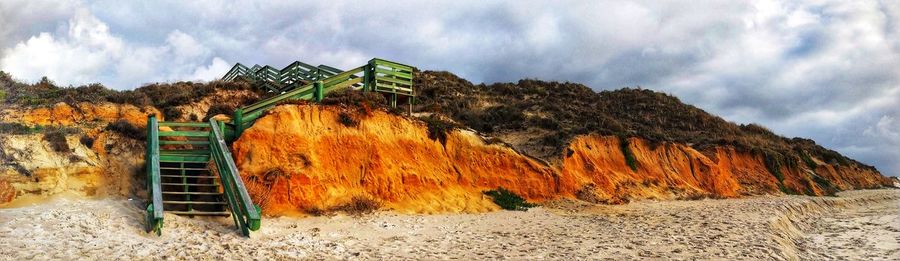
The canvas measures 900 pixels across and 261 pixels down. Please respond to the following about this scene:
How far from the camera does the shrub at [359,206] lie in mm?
14383

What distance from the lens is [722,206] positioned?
21.4 metres

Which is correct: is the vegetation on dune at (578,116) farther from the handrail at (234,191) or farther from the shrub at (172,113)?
the handrail at (234,191)

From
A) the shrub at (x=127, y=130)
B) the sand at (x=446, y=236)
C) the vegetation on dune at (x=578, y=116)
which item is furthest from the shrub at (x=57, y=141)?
the vegetation on dune at (x=578, y=116)

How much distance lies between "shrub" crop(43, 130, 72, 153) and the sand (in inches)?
69.3

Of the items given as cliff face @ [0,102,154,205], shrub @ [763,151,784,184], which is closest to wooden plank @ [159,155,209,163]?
cliff face @ [0,102,154,205]

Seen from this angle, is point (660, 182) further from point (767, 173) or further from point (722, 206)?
point (767, 173)

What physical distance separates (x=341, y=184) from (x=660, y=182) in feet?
48.8

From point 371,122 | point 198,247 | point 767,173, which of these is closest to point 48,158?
point 198,247

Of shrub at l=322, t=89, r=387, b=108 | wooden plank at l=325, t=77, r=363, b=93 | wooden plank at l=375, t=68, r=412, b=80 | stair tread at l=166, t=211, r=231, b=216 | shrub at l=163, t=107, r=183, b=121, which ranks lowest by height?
stair tread at l=166, t=211, r=231, b=216

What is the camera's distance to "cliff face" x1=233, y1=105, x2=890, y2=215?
47.0ft

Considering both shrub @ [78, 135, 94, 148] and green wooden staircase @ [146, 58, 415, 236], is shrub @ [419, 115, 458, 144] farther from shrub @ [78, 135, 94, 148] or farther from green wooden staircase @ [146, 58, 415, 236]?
shrub @ [78, 135, 94, 148]

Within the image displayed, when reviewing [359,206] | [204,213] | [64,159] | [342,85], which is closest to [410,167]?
[359,206]

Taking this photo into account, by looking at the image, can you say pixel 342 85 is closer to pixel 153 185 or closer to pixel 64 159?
pixel 64 159

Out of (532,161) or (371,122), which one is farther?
(532,161)
